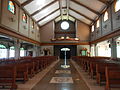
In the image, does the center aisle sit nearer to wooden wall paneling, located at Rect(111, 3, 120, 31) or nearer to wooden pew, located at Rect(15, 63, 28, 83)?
wooden pew, located at Rect(15, 63, 28, 83)

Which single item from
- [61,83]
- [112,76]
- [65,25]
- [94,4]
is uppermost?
[94,4]

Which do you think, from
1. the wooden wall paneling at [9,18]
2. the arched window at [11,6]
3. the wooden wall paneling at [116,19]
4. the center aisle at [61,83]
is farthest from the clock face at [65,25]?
the center aisle at [61,83]

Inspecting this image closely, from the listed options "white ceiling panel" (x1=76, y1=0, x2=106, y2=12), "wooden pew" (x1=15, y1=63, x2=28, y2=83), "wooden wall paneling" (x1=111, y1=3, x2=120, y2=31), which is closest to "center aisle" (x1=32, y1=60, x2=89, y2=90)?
"wooden pew" (x1=15, y1=63, x2=28, y2=83)

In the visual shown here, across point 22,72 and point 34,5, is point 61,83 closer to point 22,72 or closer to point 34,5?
point 22,72

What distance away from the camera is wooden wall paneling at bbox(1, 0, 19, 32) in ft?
32.0

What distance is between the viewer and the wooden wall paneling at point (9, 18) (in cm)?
976

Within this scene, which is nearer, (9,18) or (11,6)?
(9,18)

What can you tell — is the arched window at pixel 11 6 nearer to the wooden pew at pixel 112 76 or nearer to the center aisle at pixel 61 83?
the center aisle at pixel 61 83

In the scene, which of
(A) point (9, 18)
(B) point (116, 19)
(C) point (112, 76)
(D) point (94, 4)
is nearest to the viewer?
(C) point (112, 76)

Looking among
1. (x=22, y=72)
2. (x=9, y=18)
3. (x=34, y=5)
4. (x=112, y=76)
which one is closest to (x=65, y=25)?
(x=34, y=5)

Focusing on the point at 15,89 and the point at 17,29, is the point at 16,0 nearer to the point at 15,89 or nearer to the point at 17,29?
the point at 17,29

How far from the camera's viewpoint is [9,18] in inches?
426

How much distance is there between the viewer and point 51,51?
2352 centimetres

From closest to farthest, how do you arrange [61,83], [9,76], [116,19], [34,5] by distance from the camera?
[9,76]
[61,83]
[116,19]
[34,5]
